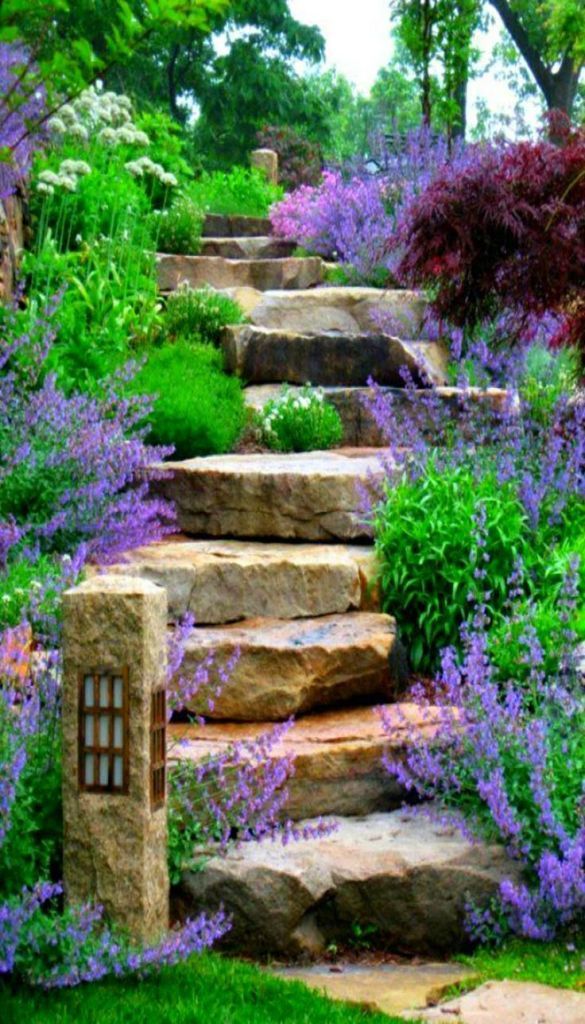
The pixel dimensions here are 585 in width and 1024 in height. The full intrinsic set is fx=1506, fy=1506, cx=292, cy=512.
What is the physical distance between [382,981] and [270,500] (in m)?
2.93

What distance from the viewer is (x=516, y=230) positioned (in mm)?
6238

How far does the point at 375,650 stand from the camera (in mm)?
5906

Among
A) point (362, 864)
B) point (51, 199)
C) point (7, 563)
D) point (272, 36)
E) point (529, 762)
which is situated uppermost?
point (272, 36)

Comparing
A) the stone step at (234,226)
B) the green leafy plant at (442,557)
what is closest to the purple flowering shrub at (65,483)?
the green leafy plant at (442,557)

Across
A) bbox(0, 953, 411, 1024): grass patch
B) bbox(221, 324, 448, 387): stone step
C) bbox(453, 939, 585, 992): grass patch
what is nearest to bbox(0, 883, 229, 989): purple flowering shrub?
bbox(0, 953, 411, 1024): grass patch

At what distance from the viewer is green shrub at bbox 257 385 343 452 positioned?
8547mm

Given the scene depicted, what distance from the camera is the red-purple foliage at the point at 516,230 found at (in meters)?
6.27

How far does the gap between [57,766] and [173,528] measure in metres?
2.21

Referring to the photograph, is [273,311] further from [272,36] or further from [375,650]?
[272,36]

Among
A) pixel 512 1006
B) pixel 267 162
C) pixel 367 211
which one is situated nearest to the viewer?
pixel 512 1006

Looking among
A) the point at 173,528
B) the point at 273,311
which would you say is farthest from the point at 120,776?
the point at 273,311

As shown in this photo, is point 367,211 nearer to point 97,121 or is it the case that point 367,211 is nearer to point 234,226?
point 97,121

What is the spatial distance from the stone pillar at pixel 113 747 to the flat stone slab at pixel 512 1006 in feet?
2.95

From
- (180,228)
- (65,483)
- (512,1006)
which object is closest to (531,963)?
(512,1006)
